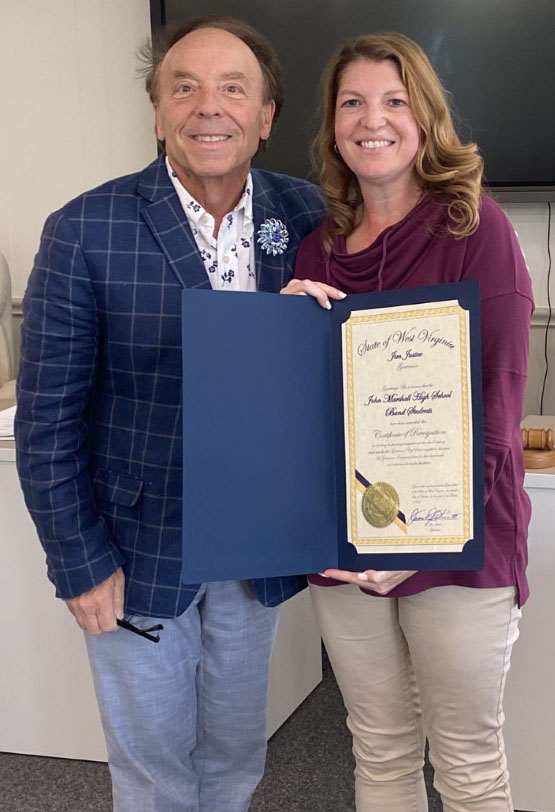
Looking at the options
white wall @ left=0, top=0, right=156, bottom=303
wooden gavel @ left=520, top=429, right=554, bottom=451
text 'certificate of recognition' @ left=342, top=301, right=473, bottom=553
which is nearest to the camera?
text 'certificate of recognition' @ left=342, top=301, right=473, bottom=553

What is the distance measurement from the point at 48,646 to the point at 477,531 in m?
1.29

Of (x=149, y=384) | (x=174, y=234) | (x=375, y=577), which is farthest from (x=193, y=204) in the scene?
(x=375, y=577)

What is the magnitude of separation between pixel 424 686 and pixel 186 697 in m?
0.40

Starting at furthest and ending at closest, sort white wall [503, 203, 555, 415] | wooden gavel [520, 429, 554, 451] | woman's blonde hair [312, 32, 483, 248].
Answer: white wall [503, 203, 555, 415] → wooden gavel [520, 429, 554, 451] → woman's blonde hair [312, 32, 483, 248]

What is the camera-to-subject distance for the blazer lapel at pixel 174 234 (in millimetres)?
1400

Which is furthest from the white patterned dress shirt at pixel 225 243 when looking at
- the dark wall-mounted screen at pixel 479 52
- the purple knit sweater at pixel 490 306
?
the dark wall-mounted screen at pixel 479 52

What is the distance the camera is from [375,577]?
1303 millimetres

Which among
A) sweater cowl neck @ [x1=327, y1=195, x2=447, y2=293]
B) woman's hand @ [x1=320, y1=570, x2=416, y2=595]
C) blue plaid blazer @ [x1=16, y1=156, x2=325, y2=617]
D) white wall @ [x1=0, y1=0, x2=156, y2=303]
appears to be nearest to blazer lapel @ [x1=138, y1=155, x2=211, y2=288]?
blue plaid blazer @ [x1=16, y1=156, x2=325, y2=617]

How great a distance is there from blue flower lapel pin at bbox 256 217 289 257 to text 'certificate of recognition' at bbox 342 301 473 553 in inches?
10.6

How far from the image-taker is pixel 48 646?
2182 millimetres

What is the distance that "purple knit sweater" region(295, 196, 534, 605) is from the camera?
4.16 feet

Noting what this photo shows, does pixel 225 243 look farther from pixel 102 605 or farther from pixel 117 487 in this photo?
pixel 102 605

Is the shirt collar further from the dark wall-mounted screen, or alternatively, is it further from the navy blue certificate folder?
the dark wall-mounted screen

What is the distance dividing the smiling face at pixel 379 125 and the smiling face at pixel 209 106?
6.4 inches
